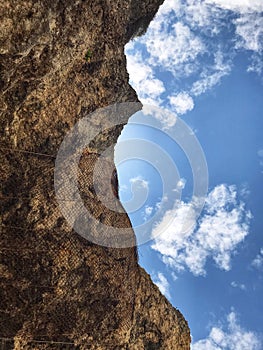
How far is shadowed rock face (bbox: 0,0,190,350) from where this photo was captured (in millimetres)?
13081

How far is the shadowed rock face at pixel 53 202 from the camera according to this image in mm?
13081

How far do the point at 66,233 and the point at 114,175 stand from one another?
499 centimetres

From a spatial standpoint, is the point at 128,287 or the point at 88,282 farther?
the point at 128,287

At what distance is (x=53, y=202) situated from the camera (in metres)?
14.3

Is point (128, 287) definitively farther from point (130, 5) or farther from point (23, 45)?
point (130, 5)

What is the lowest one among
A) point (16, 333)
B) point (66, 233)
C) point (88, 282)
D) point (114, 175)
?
point (16, 333)

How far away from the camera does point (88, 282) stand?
48.6ft

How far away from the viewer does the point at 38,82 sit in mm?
13703

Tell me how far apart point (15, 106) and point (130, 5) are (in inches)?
417

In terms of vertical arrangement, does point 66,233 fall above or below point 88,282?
above

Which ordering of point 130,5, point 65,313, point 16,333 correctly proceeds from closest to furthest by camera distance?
point 16,333, point 65,313, point 130,5

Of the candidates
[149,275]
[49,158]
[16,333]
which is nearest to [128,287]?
[149,275]

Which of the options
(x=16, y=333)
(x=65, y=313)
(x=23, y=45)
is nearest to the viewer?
(x=23, y=45)

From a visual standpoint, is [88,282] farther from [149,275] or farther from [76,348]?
[149,275]
